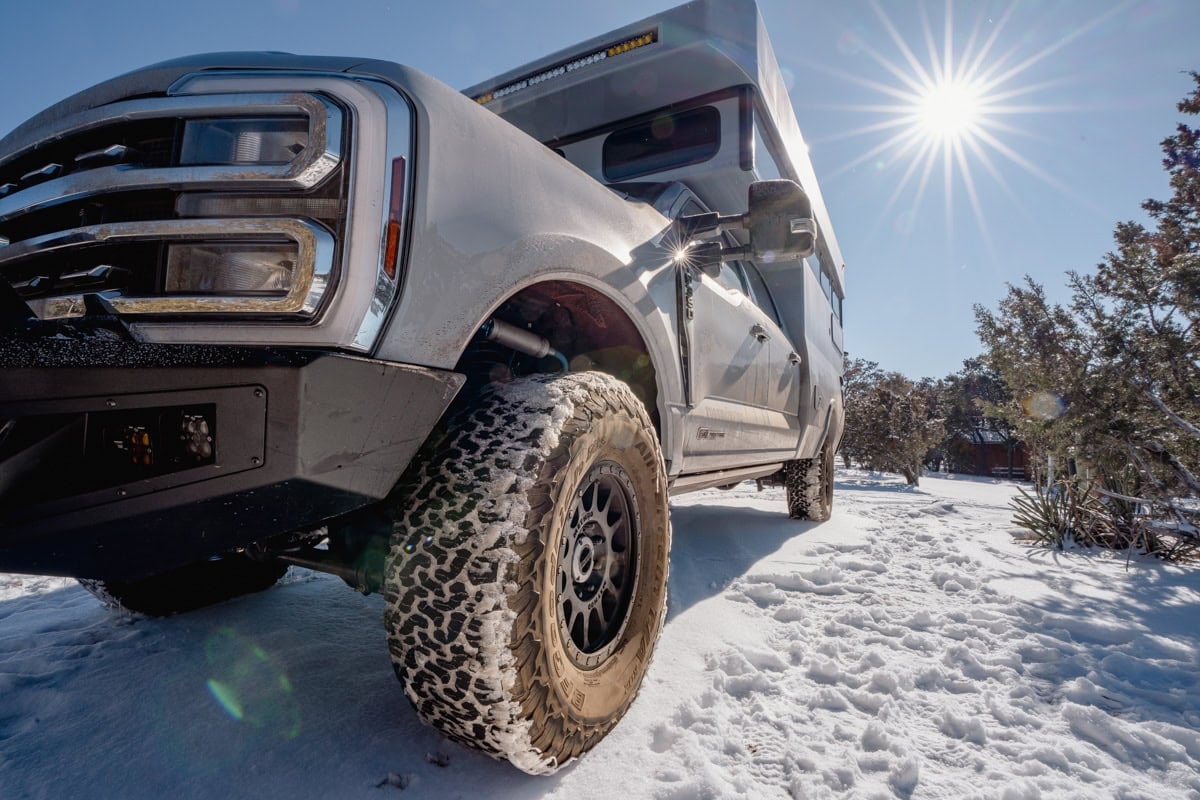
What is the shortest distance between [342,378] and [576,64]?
2.57 metres

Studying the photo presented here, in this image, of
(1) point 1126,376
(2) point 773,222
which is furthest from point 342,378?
(1) point 1126,376

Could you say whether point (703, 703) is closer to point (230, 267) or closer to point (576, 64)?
point (230, 267)

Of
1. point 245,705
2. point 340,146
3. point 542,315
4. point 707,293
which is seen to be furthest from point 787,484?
point 340,146

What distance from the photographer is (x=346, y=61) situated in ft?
4.02

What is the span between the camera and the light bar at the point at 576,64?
2756 mm

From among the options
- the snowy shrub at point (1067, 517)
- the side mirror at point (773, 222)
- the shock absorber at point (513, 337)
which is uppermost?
the side mirror at point (773, 222)

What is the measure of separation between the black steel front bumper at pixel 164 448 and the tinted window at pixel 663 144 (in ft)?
7.97

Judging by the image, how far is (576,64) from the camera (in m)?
2.90

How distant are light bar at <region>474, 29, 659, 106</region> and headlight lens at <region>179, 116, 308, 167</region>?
7.28 feet

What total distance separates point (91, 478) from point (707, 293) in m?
2.04

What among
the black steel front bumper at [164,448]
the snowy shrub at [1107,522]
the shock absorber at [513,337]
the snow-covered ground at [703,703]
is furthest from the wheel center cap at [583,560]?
the snowy shrub at [1107,522]

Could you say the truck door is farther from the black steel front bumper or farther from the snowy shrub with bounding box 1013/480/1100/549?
the snowy shrub with bounding box 1013/480/1100/549

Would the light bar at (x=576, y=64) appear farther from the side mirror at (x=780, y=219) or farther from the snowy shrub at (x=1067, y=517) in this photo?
the snowy shrub at (x=1067, y=517)

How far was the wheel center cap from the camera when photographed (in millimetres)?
1513
